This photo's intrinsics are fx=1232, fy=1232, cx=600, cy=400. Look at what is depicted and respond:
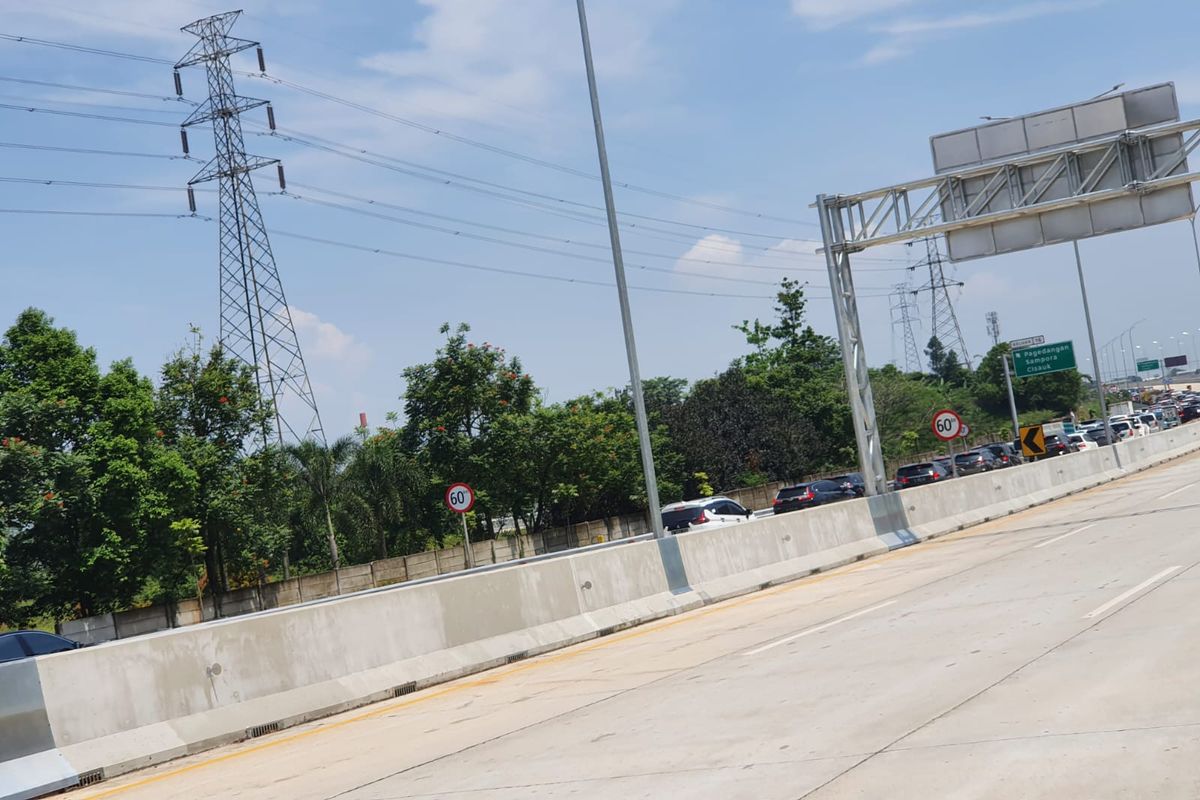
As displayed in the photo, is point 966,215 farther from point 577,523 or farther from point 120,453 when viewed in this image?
point 577,523

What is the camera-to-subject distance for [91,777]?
10.6m

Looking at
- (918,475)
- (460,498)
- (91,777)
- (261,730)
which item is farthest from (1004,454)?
(91,777)

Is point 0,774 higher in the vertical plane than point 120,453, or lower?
lower

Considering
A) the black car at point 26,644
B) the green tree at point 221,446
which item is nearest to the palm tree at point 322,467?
the green tree at point 221,446

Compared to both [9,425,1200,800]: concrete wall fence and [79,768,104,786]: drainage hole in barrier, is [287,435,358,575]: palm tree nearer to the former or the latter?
[9,425,1200,800]: concrete wall fence

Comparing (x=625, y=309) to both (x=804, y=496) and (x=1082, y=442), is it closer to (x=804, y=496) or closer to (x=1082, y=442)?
(x=804, y=496)

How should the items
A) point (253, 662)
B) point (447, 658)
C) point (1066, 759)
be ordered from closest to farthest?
A: point (1066, 759)
point (253, 662)
point (447, 658)

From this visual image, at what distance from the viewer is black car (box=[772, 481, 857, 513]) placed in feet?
149

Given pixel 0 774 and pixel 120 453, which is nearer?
pixel 0 774

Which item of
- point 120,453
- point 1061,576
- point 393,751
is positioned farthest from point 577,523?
point 393,751

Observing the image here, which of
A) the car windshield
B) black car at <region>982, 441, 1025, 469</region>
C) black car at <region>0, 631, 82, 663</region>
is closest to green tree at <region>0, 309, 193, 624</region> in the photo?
the car windshield

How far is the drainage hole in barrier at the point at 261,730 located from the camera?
12.1 metres

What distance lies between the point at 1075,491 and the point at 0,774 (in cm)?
3771

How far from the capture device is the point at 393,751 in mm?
10148
